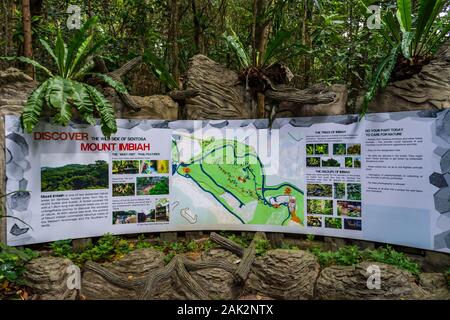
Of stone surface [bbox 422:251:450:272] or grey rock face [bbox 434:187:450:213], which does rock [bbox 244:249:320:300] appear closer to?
stone surface [bbox 422:251:450:272]

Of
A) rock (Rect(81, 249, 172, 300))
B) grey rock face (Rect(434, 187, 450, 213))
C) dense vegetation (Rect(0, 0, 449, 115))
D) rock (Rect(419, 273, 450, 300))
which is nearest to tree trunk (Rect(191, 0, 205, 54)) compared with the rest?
dense vegetation (Rect(0, 0, 449, 115))

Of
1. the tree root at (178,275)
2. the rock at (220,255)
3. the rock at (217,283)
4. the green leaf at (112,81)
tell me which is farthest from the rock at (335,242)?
the green leaf at (112,81)

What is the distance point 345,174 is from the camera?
14.6 feet

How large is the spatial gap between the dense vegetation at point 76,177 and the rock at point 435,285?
4.59 m

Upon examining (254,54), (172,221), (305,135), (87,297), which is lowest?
(87,297)

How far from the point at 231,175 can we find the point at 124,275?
2.22 m

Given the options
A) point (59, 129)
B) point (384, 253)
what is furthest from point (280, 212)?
point (59, 129)

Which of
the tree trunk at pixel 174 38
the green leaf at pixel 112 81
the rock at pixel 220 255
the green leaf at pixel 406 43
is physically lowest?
the rock at pixel 220 255

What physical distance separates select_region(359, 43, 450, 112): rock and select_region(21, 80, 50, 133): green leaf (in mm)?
4883

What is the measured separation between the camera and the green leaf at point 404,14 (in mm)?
4055

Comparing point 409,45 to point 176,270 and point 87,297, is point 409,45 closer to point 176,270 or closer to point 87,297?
point 176,270

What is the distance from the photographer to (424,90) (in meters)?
4.20

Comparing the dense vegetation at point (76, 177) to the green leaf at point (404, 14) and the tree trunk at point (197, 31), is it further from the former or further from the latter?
the green leaf at point (404, 14)
